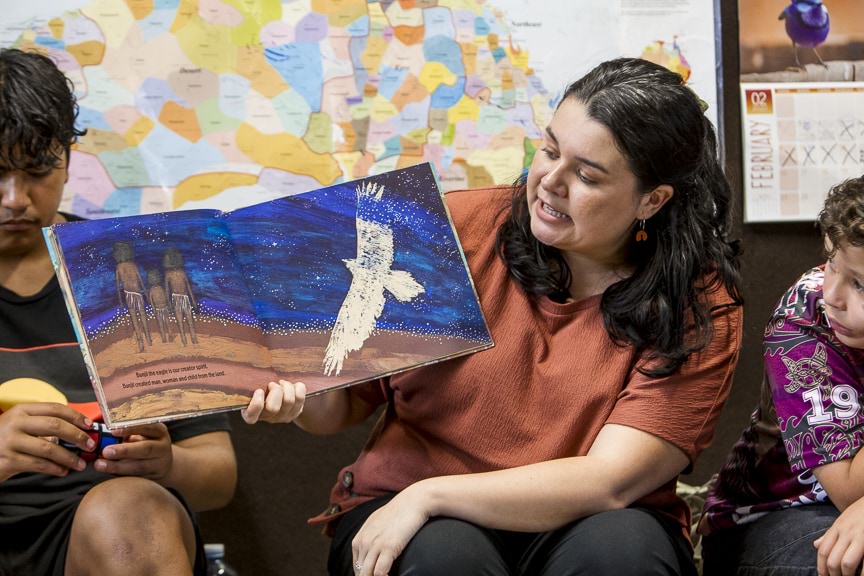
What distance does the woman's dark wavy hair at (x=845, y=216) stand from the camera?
1077 mm

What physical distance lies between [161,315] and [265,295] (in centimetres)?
14

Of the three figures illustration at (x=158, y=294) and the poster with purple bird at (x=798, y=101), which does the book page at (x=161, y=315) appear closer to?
the three figures illustration at (x=158, y=294)

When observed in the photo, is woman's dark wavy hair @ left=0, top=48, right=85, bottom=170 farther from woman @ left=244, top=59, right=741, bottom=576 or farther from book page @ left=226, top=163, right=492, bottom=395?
woman @ left=244, top=59, right=741, bottom=576

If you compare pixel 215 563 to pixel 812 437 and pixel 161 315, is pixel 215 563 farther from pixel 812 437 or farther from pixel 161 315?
pixel 812 437

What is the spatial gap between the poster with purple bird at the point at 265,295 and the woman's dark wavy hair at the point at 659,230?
0.12 metres

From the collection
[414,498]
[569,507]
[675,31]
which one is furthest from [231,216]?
[675,31]

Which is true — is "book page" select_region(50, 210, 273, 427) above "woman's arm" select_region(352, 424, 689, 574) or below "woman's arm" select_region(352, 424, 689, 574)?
above

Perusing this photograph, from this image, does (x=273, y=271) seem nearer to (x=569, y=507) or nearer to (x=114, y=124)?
(x=569, y=507)

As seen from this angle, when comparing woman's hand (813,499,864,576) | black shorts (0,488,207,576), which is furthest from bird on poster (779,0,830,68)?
black shorts (0,488,207,576)

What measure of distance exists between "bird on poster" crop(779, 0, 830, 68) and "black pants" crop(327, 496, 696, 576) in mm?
1094

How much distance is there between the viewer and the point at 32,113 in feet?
4.17

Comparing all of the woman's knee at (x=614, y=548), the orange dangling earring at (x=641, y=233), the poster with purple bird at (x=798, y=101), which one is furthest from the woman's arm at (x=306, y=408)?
the poster with purple bird at (x=798, y=101)

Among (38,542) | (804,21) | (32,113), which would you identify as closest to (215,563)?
(38,542)

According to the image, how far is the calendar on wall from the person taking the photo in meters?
1.83
